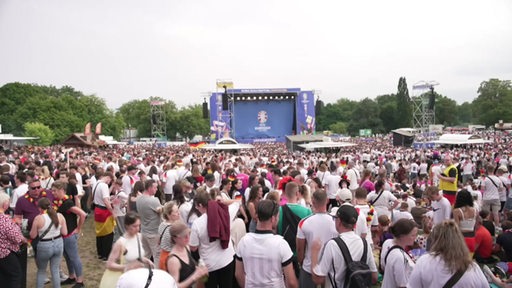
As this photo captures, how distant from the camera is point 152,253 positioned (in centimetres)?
516

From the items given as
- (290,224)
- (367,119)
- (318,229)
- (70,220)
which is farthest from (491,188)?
(367,119)

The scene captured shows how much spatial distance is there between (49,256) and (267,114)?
42.6 metres

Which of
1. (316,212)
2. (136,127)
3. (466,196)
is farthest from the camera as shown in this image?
(136,127)

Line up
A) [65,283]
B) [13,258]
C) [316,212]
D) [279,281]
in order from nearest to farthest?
[279,281]
[316,212]
[13,258]
[65,283]

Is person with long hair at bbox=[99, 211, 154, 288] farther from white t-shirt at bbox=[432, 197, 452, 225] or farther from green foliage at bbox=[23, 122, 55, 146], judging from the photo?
green foliage at bbox=[23, 122, 55, 146]

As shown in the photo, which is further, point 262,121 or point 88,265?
point 262,121

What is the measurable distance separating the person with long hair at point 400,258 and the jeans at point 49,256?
3729mm

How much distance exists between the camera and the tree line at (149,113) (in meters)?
49.5

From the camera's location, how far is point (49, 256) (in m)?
4.61

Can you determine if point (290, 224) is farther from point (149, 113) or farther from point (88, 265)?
point (149, 113)

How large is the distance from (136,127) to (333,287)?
8000cm

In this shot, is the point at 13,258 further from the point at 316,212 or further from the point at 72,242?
the point at 316,212

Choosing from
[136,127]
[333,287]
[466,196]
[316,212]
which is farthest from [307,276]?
[136,127]

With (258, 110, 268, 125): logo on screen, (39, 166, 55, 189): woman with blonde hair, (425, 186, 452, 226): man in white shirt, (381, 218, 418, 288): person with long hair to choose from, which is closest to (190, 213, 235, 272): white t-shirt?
(381, 218, 418, 288): person with long hair
